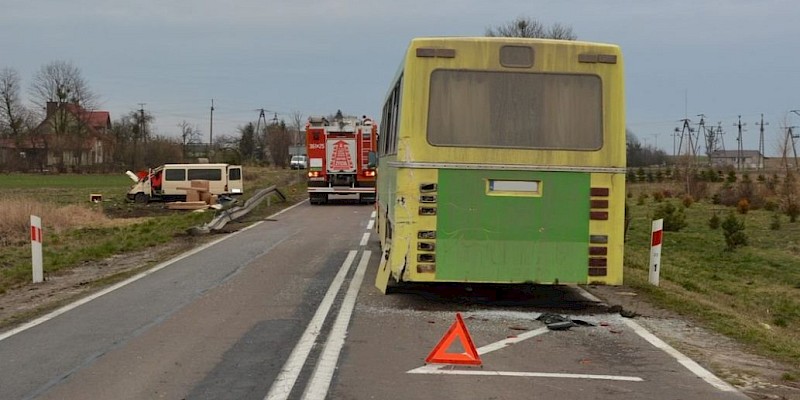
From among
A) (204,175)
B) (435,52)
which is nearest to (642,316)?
(435,52)

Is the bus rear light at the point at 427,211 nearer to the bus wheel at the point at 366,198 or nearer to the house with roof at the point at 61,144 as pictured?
the bus wheel at the point at 366,198

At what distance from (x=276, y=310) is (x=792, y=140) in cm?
3349

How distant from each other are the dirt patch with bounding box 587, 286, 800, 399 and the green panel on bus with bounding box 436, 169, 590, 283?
113 centimetres

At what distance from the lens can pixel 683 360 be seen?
24.7 ft

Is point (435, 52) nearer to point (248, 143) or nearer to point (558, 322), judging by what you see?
point (558, 322)

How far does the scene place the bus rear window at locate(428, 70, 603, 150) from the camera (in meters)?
9.56

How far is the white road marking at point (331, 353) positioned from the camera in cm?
624

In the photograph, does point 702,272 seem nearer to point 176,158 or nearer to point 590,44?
point 590,44

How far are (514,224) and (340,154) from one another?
74.5 ft

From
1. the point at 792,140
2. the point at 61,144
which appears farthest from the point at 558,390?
the point at 61,144

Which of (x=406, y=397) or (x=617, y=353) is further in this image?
(x=617, y=353)

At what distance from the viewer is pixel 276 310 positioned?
9969 mm

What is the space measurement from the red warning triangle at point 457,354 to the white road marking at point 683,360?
1.84m

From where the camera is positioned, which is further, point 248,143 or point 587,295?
point 248,143
